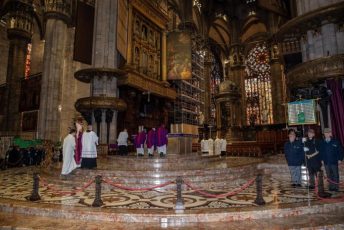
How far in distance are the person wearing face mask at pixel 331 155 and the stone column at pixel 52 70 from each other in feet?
44.9

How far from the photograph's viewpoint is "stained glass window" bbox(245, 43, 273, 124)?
34.6 metres

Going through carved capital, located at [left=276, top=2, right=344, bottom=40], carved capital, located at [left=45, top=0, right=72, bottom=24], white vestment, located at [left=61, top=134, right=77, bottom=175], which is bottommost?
white vestment, located at [left=61, top=134, right=77, bottom=175]

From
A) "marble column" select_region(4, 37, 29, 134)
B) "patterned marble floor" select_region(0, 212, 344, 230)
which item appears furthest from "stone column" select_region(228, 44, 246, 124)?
"patterned marble floor" select_region(0, 212, 344, 230)

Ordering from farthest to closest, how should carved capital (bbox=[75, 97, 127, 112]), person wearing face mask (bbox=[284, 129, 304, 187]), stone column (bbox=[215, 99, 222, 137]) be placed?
stone column (bbox=[215, 99, 222, 137])
carved capital (bbox=[75, 97, 127, 112])
person wearing face mask (bbox=[284, 129, 304, 187])

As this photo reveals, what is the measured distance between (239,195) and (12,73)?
2202 cm

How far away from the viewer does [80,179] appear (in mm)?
6742

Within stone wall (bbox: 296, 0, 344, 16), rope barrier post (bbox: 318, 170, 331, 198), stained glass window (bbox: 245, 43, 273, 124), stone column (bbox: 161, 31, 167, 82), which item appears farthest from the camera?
stained glass window (bbox: 245, 43, 273, 124)

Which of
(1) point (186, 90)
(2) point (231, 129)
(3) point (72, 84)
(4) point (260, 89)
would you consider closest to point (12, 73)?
(3) point (72, 84)

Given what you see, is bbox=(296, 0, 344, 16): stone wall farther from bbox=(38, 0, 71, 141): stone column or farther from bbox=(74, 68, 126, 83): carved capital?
bbox=(38, 0, 71, 141): stone column

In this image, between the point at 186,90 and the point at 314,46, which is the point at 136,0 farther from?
the point at 314,46

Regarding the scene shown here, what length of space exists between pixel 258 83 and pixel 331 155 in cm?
3183

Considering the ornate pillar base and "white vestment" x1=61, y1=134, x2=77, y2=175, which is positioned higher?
the ornate pillar base

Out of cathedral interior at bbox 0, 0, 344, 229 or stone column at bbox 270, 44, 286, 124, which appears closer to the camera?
cathedral interior at bbox 0, 0, 344, 229

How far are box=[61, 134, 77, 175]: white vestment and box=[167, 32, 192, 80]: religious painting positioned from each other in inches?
414
